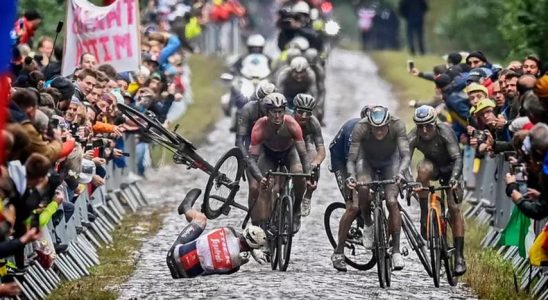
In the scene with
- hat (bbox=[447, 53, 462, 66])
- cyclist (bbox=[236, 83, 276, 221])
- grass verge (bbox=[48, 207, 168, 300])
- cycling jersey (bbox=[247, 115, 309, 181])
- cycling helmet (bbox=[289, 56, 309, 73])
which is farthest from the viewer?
cycling helmet (bbox=[289, 56, 309, 73])

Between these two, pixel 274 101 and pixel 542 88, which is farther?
pixel 274 101

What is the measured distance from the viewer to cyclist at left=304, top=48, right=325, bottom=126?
103ft

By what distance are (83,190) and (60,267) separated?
1993 millimetres

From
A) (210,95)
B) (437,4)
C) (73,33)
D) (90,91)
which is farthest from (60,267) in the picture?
(437,4)

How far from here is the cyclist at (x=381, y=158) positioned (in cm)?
1938

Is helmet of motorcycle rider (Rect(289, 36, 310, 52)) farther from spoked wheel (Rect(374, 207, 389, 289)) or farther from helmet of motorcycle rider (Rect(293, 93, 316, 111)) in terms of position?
spoked wheel (Rect(374, 207, 389, 289))

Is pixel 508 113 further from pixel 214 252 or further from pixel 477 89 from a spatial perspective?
pixel 214 252

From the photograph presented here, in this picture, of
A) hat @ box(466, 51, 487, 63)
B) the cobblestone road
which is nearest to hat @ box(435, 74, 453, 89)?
hat @ box(466, 51, 487, 63)

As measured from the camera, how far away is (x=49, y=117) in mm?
16766

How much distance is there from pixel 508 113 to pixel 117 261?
15.7ft

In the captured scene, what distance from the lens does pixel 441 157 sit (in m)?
19.8

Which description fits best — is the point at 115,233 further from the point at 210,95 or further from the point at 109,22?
the point at 210,95

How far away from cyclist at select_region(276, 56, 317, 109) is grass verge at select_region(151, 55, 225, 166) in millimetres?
4779

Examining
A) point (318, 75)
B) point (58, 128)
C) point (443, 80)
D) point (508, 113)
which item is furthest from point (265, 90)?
point (318, 75)
